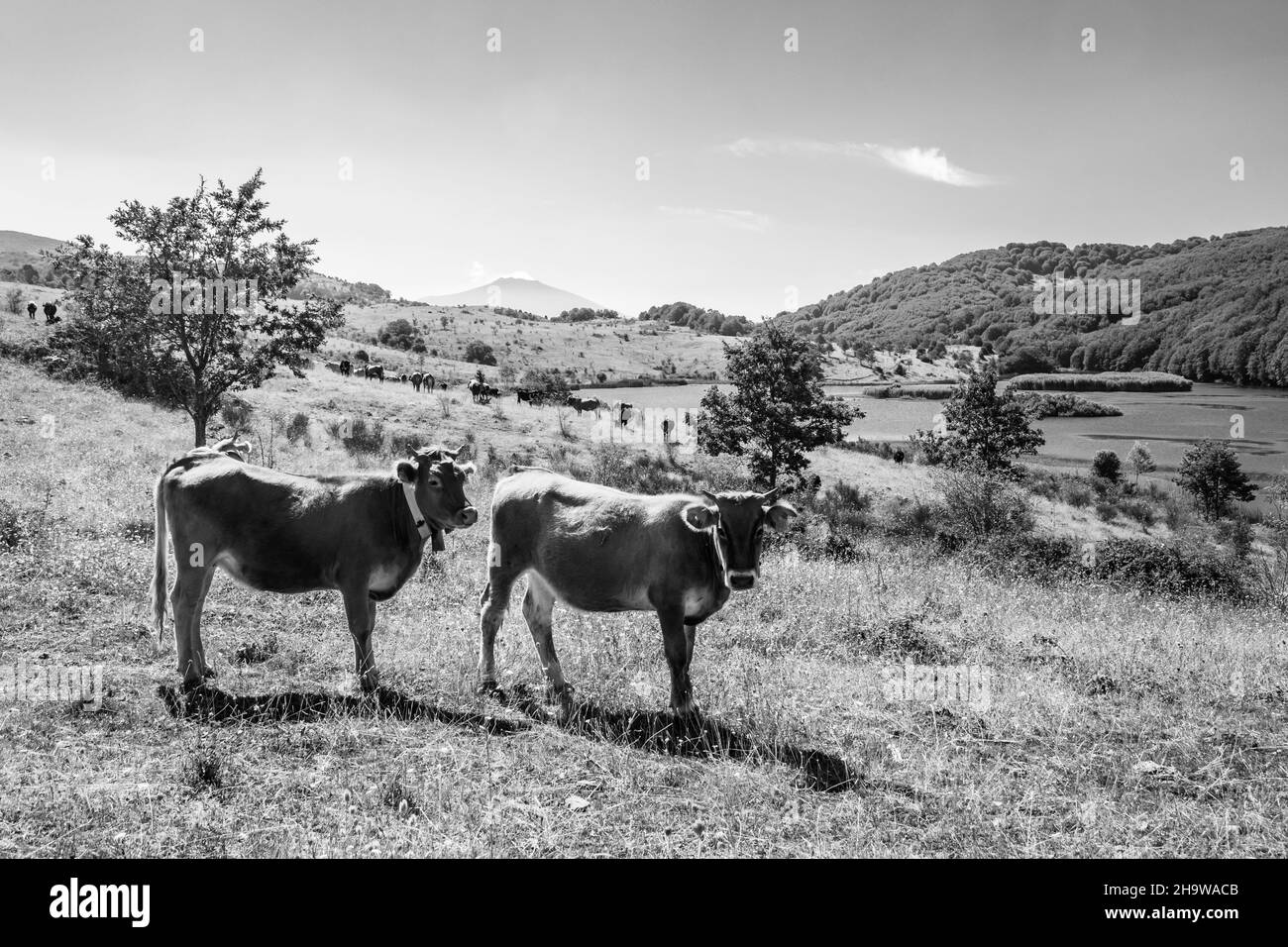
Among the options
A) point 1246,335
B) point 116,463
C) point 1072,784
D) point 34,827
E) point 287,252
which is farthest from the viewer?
→ point 1246,335

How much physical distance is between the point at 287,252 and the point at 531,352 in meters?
85.5

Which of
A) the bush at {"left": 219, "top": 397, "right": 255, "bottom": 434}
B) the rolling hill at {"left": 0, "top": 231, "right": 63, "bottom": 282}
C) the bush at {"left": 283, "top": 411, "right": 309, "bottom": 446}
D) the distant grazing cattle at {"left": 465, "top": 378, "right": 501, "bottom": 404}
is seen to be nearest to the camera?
the bush at {"left": 283, "top": 411, "right": 309, "bottom": 446}

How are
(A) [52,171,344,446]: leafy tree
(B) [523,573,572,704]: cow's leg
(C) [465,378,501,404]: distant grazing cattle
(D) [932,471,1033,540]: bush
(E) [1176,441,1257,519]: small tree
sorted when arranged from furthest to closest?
(E) [1176,441,1257,519]: small tree
(C) [465,378,501,404]: distant grazing cattle
(D) [932,471,1033,540]: bush
(A) [52,171,344,446]: leafy tree
(B) [523,573,572,704]: cow's leg

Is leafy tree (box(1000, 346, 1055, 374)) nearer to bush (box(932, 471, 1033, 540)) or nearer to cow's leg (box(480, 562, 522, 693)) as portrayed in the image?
bush (box(932, 471, 1033, 540))

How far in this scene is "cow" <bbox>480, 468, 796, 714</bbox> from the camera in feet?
22.2

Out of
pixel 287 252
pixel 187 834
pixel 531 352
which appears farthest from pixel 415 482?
pixel 531 352

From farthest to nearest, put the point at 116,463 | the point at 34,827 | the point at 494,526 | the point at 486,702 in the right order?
1. the point at 116,463
2. the point at 494,526
3. the point at 486,702
4. the point at 34,827

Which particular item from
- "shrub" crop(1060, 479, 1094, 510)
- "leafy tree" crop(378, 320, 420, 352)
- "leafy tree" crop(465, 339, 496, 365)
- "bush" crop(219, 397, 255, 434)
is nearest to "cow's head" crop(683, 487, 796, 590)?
"bush" crop(219, 397, 255, 434)

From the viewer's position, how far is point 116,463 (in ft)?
65.6

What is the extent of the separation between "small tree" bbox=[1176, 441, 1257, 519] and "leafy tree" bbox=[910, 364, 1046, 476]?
12005mm

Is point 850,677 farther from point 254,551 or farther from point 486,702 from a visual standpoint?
point 254,551

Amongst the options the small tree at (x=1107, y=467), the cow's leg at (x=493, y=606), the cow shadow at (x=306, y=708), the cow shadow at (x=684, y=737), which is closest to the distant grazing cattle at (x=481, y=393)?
the cow's leg at (x=493, y=606)

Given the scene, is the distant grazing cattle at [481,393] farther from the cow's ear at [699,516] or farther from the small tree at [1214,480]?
the small tree at [1214,480]

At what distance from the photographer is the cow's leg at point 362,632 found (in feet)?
23.7
